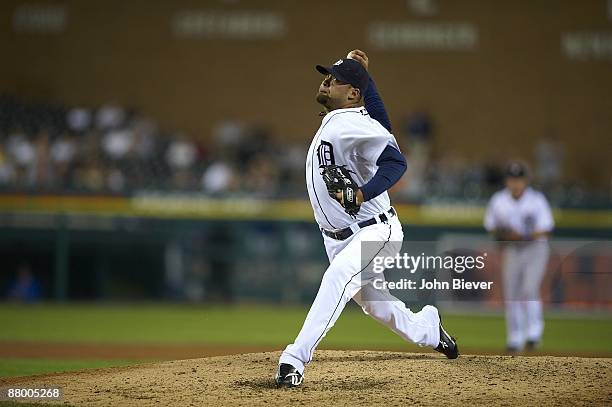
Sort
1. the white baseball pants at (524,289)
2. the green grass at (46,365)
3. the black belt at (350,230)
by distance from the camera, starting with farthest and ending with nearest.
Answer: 1. the white baseball pants at (524,289)
2. the green grass at (46,365)
3. the black belt at (350,230)

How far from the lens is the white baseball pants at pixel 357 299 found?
5.68 meters

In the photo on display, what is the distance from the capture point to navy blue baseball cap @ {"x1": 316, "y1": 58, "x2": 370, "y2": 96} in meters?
5.91

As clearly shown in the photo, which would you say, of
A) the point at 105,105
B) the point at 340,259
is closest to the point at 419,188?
the point at 105,105

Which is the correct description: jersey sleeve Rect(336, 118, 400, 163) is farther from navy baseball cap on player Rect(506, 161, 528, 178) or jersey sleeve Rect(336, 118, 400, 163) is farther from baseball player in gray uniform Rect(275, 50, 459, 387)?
navy baseball cap on player Rect(506, 161, 528, 178)

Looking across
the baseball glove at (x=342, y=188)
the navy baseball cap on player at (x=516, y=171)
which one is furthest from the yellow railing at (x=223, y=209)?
the baseball glove at (x=342, y=188)

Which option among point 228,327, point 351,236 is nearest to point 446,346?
point 351,236

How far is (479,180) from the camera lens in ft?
55.8

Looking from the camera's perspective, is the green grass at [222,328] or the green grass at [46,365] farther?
the green grass at [222,328]

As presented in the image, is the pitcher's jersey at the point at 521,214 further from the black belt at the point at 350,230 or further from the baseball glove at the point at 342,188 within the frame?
the baseball glove at the point at 342,188

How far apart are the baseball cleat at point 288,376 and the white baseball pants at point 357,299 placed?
0.08 feet

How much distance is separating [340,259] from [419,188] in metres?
10.7

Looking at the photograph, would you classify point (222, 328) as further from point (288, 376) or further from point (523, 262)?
point (288, 376)

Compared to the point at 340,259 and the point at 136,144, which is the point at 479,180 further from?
the point at 340,259

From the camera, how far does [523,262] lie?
10.0m
